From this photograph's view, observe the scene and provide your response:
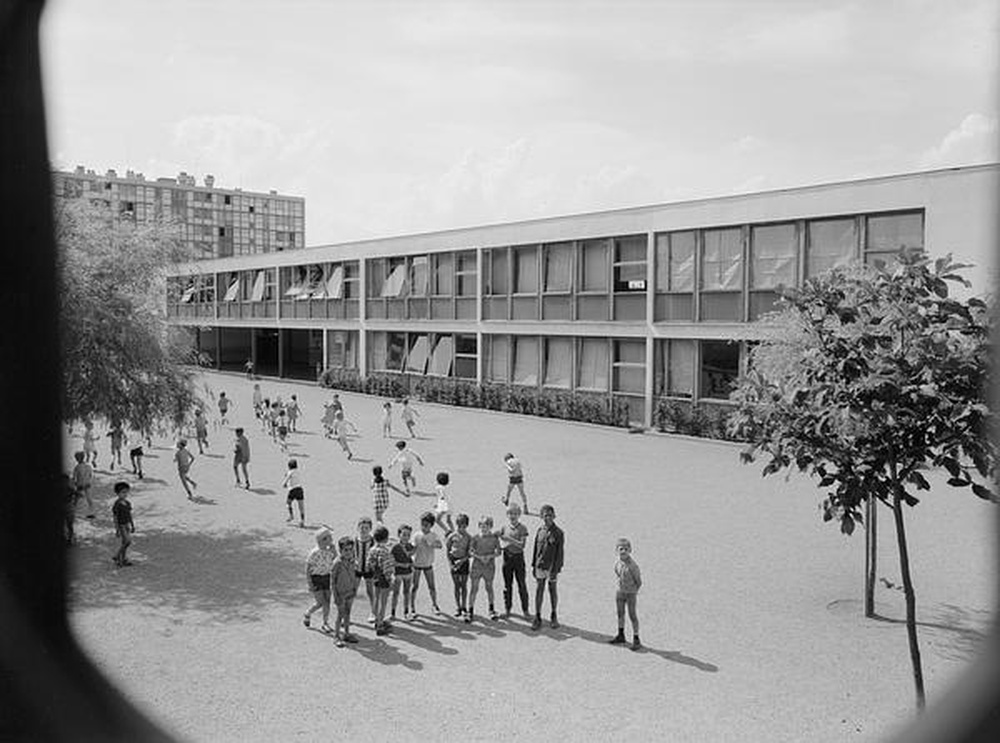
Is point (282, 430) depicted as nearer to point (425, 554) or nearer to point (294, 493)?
point (294, 493)

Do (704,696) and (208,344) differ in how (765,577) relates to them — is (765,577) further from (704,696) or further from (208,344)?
(208,344)

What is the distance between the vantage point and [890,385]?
7406 millimetres

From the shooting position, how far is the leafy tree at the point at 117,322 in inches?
456

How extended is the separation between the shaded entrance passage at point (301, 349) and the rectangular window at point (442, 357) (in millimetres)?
18487

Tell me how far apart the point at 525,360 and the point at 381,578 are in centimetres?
2348

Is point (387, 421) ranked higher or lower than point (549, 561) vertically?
higher

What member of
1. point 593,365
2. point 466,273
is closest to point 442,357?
point 466,273

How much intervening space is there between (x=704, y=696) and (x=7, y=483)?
7.20m

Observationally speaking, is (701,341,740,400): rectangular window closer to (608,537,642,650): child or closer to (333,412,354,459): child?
(333,412,354,459): child

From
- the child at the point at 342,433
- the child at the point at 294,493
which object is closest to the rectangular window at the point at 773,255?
the child at the point at 342,433

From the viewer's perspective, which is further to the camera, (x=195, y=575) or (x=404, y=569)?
(x=195, y=575)

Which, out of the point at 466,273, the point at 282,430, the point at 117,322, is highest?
the point at 466,273

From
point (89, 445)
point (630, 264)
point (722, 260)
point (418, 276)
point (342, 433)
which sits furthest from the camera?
point (418, 276)

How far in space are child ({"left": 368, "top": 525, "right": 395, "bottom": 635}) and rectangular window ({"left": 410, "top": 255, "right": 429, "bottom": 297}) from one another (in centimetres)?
2844
